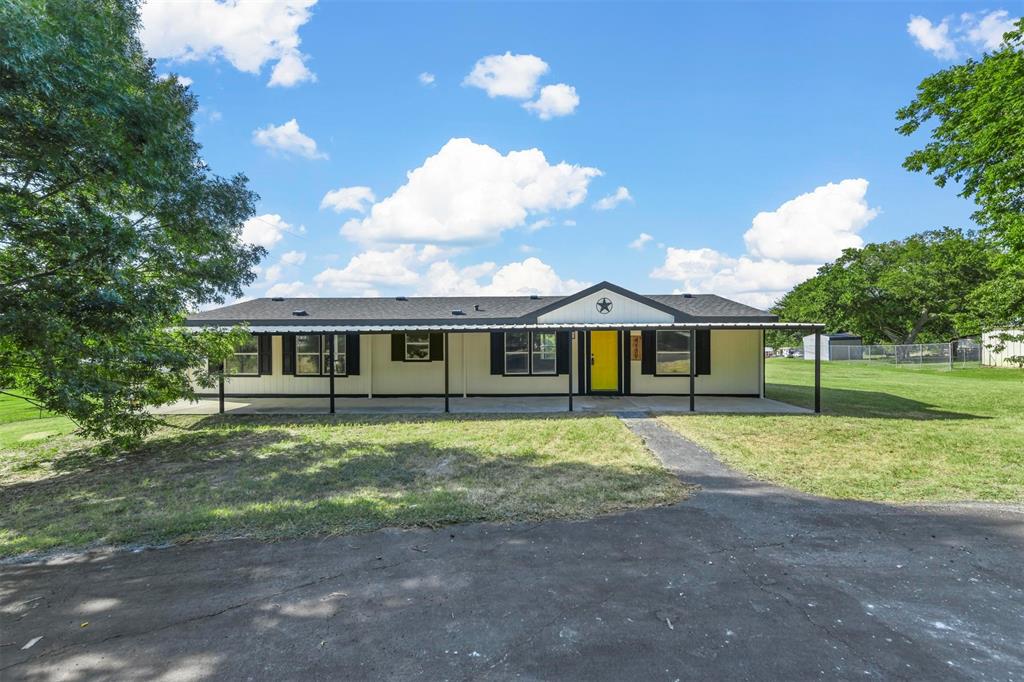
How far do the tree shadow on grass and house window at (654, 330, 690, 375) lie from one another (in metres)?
2.87

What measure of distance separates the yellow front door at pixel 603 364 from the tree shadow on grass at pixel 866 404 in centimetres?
466

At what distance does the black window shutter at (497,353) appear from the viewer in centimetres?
1427

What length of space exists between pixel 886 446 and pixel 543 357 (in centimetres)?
828

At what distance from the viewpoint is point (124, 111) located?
5477mm

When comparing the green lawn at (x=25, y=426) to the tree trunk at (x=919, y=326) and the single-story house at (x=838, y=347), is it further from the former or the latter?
the tree trunk at (x=919, y=326)

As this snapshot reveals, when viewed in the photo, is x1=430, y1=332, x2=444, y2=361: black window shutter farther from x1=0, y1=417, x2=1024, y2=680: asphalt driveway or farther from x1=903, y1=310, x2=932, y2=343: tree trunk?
x1=903, y1=310, x2=932, y2=343: tree trunk

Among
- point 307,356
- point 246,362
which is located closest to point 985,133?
point 307,356

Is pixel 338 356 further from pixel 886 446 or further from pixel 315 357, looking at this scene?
pixel 886 446

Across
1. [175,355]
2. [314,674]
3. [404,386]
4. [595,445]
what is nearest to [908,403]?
[595,445]

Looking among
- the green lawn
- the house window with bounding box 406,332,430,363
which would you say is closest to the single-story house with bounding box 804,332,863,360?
the house window with bounding box 406,332,430,363

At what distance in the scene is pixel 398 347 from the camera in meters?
14.4

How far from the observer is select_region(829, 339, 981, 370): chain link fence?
2974cm

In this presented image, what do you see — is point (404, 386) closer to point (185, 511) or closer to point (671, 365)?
point (671, 365)

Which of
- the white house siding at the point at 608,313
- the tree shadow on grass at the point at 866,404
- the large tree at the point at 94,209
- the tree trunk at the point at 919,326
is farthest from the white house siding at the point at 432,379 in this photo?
the tree trunk at the point at 919,326
